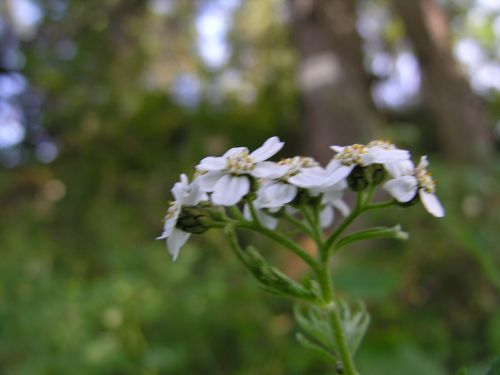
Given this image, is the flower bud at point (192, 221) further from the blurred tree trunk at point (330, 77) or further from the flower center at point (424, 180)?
the blurred tree trunk at point (330, 77)

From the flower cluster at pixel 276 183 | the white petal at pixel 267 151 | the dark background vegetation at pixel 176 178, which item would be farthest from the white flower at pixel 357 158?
the dark background vegetation at pixel 176 178

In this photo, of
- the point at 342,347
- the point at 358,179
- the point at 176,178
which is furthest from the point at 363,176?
the point at 176,178

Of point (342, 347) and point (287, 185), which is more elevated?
point (287, 185)

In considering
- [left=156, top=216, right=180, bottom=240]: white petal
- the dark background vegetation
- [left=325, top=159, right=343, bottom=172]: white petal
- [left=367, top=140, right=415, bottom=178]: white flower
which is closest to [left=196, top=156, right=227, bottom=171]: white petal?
[left=156, top=216, right=180, bottom=240]: white petal

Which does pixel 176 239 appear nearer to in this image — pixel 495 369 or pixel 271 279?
pixel 271 279

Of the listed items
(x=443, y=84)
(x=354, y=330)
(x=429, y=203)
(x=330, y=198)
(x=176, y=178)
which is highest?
(x=176, y=178)

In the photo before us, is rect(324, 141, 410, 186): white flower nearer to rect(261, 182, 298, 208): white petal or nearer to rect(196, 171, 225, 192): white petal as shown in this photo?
rect(261, 182, 298, 208): white petal

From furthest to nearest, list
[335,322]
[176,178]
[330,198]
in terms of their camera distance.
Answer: [176,178] → [330,198] → [335,322]

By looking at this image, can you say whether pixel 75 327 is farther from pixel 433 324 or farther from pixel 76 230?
pixel 76 230
